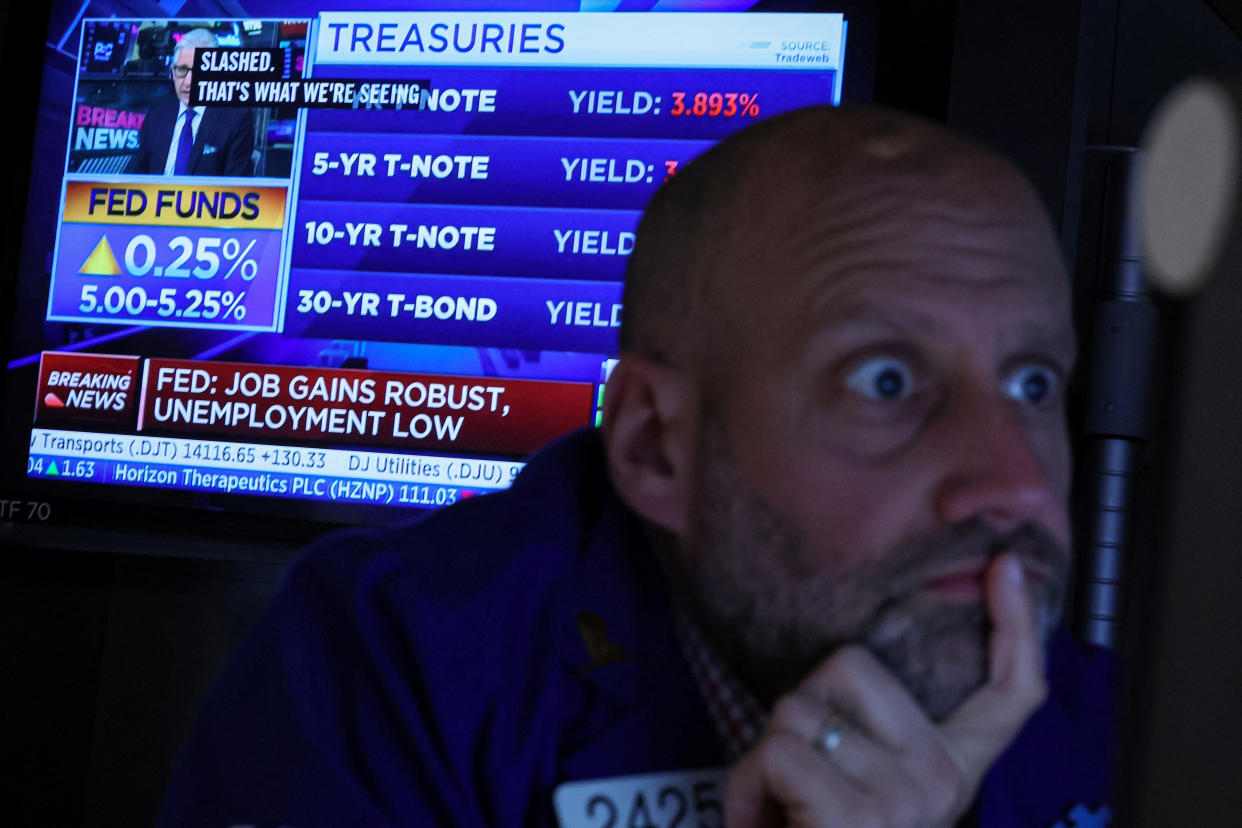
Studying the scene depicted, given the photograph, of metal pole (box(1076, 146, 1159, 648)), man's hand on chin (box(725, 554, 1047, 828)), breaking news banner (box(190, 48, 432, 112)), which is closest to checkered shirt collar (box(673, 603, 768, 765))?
man's hand on chin (box(725, 554, 1047, 828))

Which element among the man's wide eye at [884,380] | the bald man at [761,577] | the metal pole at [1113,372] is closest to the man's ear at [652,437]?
the bald man at [761,577]

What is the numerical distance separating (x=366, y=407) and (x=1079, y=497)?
2.32 ft

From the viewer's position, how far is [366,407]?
4.20 feet

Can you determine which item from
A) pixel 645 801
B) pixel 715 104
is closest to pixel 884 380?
pixel 645 801

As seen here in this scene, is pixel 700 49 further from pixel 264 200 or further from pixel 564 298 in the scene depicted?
pixel 264 200

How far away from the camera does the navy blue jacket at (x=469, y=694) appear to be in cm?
65

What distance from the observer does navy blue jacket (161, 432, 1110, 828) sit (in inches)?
25.7

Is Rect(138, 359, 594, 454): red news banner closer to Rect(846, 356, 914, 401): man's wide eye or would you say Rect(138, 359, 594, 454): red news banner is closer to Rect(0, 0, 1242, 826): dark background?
Rect(0, 0, 1242, 826): dark background

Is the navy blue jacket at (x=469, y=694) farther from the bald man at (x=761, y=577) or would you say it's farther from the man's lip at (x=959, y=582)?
the man's lip at (x=959, y=582)

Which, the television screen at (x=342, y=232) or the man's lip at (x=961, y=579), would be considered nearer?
the man's lip at (x=961, y=579)

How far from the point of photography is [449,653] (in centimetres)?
68

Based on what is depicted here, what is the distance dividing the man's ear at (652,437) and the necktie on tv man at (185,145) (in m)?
0.85

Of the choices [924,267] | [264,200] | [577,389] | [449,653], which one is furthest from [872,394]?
[264,200]

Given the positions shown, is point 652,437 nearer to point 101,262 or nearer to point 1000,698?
point 1000,698
